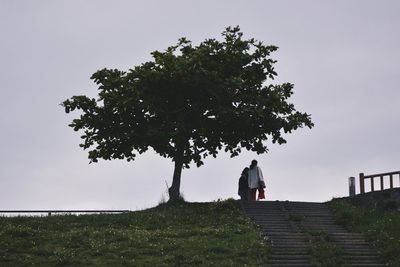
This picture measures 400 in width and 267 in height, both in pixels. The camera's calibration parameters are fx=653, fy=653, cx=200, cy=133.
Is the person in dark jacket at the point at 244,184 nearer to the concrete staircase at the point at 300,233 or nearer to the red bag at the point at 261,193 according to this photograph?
the red bag at the point at 261,193

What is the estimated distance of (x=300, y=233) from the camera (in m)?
29.0

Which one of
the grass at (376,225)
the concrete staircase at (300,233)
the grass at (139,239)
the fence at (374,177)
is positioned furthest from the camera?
the fence at (374,177)

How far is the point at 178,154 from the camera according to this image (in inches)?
1489

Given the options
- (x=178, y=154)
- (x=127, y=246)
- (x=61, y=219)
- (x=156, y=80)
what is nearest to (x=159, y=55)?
(x=156, y=80)

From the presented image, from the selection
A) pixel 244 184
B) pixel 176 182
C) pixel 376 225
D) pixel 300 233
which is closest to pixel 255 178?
pixel 244 184

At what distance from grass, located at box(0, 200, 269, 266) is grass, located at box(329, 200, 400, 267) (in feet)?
16.0

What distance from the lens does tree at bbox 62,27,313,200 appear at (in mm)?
35812

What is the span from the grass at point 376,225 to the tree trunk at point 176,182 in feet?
28.2

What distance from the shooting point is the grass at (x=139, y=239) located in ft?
79.6

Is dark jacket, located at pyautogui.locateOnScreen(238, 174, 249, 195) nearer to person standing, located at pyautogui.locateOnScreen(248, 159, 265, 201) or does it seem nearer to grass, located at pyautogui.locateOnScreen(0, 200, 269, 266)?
person standing, located at pyautogui.locateOnScreen(248, 159, 265, 201)

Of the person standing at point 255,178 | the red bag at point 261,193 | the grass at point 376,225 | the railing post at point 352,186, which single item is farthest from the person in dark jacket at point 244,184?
the railing post at point 352,186

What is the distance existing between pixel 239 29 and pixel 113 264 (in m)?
19.4

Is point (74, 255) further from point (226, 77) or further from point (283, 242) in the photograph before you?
point (226, 77)

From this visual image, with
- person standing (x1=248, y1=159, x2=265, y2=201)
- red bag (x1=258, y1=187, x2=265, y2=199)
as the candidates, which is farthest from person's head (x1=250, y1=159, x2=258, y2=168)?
red bag (x1=258, y1=187, x2=265, y2=199)
